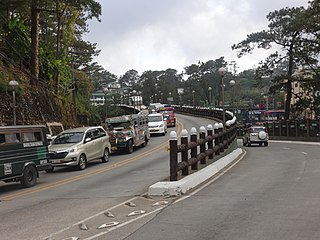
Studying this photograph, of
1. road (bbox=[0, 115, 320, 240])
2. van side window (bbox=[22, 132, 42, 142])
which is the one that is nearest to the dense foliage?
van side window (bbox=[22, 132, 42, 142])

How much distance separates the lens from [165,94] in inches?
5123

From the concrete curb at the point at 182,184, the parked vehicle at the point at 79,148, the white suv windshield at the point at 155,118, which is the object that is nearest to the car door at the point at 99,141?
the parked vehicle at the point at 79,148

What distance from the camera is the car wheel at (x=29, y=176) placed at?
595 inches

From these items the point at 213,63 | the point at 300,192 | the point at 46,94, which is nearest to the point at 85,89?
the point at 46,94

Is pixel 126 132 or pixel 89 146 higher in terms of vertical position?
pixel 126 132

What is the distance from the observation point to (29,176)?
51.0 feet

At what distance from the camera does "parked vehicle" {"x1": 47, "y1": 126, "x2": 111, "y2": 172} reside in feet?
64.8

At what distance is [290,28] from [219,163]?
3396 centimetres

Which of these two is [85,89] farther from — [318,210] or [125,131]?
[318,210]

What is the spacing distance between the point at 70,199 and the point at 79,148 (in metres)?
8.90

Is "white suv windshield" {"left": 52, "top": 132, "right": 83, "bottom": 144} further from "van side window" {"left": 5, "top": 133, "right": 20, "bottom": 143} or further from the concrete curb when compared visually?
the concrete curb

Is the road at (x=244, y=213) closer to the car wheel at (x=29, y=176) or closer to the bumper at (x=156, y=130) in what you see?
the car wheel at (x=29, y=176)

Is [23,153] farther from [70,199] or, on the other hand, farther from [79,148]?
[79,148]

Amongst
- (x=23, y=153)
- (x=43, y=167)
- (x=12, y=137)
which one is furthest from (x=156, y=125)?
(x=12, y=137)
